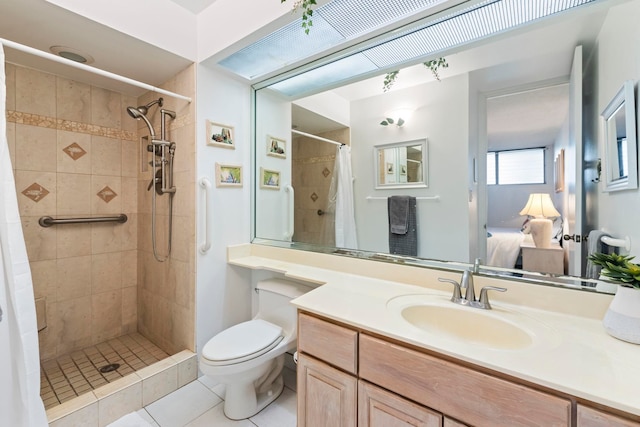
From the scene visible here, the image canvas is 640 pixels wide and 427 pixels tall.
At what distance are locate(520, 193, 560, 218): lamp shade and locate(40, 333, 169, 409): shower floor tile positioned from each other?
2589 mm

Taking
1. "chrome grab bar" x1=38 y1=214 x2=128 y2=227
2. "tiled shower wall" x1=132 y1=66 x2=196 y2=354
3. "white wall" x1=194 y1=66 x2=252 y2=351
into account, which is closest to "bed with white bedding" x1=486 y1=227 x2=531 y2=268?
"white wall" x1=194 y1=66 x2=252 y2=351

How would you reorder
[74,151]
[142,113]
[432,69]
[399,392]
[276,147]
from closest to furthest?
[399,392] → [432,69] → [142,113] → [74,151] → [276,147]

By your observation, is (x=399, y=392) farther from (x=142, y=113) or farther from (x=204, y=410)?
(x=142, y=113)

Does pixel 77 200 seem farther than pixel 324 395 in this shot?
Yes

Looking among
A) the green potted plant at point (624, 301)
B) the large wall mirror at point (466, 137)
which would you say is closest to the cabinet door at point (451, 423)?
the green potted plant at point (624, 301)

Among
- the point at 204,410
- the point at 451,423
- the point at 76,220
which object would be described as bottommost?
the point at 204,410

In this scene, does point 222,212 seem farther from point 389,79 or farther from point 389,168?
point 389,79

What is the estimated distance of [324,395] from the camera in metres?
1.11

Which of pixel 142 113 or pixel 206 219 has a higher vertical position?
pixel 142 113

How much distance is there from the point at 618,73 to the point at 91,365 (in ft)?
11.0

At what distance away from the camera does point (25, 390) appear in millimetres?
1210

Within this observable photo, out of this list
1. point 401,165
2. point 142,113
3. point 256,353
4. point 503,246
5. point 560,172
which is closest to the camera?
point 560,172

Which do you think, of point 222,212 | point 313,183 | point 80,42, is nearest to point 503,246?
point 313,183

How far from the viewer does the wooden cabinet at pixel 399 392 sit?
2.34 ft
